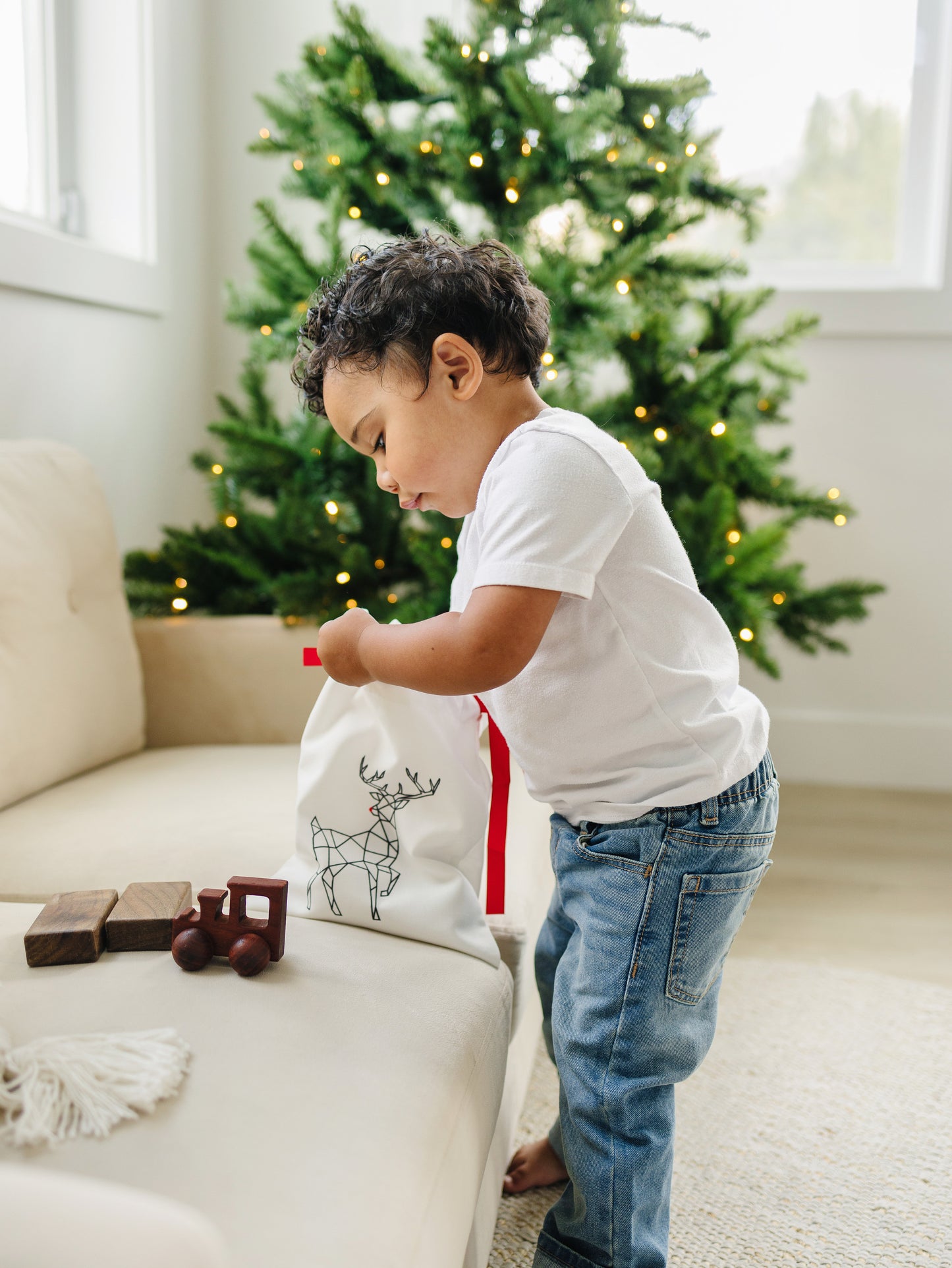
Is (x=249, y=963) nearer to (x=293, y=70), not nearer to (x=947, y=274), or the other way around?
(x=293, y=70)

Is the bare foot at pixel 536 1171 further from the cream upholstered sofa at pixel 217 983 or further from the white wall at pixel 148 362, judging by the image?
the white wall at pixel 148 362

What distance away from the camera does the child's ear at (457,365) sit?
90cm

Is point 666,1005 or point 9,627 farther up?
point 9,627

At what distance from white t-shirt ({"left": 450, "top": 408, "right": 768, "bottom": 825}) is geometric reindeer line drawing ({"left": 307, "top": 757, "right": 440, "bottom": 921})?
0.38 feet

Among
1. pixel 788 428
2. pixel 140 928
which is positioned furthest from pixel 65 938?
pixel 788 428

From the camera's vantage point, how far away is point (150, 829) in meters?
1.19

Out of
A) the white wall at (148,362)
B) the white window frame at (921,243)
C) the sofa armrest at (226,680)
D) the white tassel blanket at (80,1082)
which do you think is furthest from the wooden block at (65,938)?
the white window frame at (921,243)

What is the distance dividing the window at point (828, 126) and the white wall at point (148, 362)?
106cm

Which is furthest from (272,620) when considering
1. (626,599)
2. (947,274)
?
(947,274)

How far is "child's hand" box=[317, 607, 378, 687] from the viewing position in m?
0.94

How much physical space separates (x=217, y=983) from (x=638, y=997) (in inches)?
13.9

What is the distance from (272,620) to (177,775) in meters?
0.36

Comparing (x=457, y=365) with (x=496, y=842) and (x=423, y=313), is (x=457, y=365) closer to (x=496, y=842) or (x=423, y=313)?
(x=423, y=313)

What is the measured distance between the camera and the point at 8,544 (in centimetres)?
133
